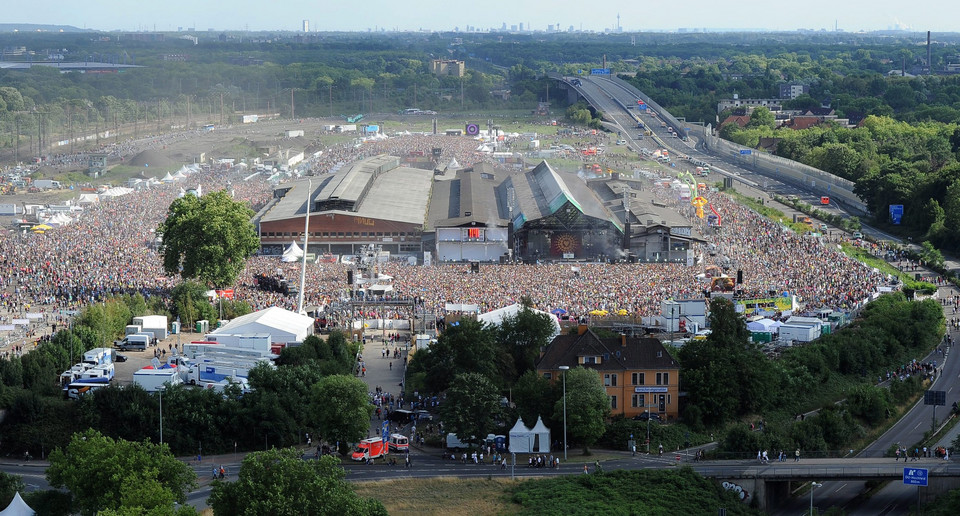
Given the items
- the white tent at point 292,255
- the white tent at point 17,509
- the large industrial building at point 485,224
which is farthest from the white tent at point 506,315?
the white tent at point 17,509

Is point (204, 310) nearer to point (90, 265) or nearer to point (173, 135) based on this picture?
point (90, 265)

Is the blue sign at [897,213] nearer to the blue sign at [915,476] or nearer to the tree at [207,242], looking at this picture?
the tree at [207,242]

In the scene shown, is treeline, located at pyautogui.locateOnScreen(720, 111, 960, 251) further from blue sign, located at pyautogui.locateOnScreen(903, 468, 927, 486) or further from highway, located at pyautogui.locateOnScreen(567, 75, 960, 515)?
blue sign, located at pyautogui.locateOnScreen(903, 468, 927, 486)

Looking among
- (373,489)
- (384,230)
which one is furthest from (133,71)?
(373,489)

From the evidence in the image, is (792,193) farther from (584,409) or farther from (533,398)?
(584,409)

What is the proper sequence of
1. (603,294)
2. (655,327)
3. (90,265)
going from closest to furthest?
(655,327)
(603,294)
(90,265)

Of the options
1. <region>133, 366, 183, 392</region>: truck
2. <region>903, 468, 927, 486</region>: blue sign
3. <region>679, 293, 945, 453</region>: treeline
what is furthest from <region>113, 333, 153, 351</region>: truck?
<region>903, 468, 927, 486</region>: blue sign

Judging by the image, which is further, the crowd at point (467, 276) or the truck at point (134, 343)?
the crowd at point (467, 276)
